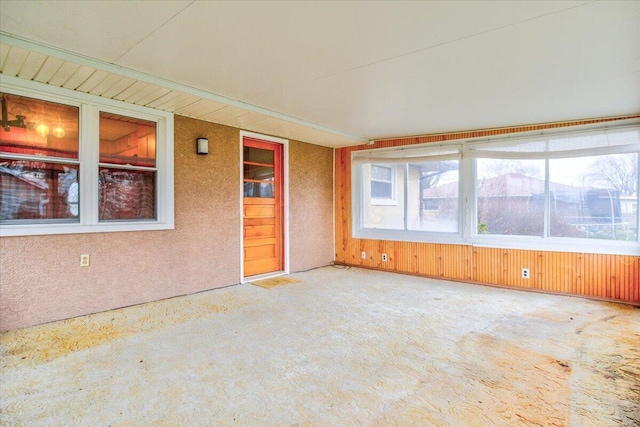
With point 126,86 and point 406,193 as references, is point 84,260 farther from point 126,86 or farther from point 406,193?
point 406,193

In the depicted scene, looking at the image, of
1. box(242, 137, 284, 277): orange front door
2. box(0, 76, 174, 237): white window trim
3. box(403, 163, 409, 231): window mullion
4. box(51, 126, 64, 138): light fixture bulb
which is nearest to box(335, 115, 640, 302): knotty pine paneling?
box(403, 163, 409, 231): window mullion

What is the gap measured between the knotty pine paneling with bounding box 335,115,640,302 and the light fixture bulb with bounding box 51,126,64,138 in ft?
13.6

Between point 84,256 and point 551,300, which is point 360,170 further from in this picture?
point 84,256

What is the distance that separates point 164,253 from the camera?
12.6 ft

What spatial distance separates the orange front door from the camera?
4.86 meters

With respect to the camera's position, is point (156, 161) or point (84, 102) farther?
point (156, 161)

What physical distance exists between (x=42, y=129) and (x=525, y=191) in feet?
18.5

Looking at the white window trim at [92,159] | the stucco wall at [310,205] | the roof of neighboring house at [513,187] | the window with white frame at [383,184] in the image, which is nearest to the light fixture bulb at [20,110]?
the white window trim at [92,159]

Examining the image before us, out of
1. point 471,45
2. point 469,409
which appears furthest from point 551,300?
point 471,45

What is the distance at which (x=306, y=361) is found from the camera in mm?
2367

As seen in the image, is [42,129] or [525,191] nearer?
[42,129]

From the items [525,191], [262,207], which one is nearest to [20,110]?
[262,207]

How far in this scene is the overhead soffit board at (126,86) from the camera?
2461 mm

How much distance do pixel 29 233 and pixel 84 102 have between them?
1.36 metres
